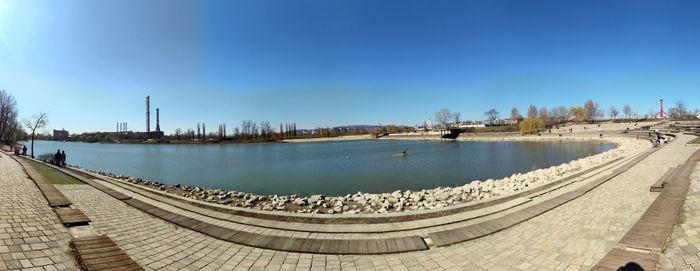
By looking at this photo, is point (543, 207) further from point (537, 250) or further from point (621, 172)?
point (621, 172)

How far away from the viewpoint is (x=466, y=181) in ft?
70.7

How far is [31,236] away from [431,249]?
7.64m

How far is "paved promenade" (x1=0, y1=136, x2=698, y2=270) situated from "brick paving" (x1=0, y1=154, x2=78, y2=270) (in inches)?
2.5

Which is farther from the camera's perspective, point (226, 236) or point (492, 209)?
point (492, 209)

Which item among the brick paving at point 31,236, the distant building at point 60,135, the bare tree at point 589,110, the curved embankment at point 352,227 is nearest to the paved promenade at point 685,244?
the curved embankment at point 352,227

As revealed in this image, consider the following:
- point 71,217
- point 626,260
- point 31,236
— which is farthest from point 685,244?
point 71,217

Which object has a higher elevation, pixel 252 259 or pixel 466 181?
pixel 252 259

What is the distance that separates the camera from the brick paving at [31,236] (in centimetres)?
494

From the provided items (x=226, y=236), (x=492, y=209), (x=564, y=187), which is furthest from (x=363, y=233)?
(x=564, y=187)

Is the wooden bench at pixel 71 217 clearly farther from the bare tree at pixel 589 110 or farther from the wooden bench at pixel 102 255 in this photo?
the bare tree at pixel 589 110

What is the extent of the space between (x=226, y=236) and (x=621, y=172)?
1628 centimetres

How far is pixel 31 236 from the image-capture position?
602 cm

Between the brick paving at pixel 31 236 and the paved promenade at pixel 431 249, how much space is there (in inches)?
2.5

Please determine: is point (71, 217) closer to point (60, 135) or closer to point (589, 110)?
point (589, 110)
